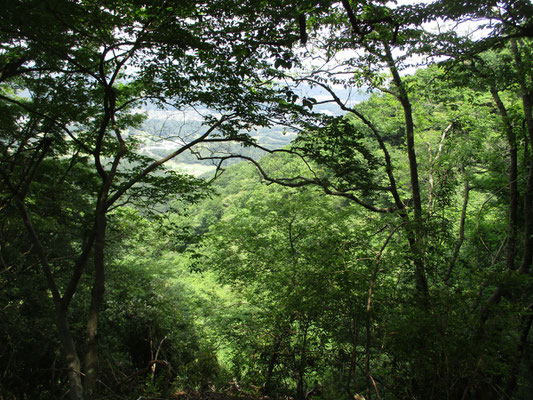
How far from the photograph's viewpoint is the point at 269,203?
9.27m

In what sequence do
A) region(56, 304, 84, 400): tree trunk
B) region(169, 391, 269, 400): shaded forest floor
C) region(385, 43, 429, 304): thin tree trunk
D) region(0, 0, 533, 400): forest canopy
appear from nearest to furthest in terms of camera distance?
1. region(0, 0, 533, 400): forest canopy
2. region(56, 304, 84, 400): tree trunk
3. region(385, 43, 429, 304): thin tree trunk
4. region(169, 391, 269, 400): shaded forest floor

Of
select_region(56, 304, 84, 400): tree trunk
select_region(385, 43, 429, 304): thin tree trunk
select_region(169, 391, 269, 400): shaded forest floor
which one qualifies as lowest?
select_region(169, 391, 269, 400): shaded forest floor

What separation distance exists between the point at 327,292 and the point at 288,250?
3.92 meters

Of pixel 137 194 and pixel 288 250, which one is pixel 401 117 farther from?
pixel 137 194

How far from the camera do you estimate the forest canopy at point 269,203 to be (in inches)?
136

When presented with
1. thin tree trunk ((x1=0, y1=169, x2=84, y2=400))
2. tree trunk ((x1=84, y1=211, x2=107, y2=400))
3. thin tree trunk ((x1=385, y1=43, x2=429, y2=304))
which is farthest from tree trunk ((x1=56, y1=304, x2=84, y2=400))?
thin tree trunk ((x1=385, y1=43, x2=429, y2=304))

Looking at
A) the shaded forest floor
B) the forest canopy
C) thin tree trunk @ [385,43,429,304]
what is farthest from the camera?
the shaded forest floor

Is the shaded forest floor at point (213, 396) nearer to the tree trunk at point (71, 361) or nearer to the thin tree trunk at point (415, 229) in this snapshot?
the tree trunk at point (71, 361)

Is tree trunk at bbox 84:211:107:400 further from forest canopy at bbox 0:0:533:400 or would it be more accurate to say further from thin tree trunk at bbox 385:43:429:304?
thin tree trunk at bbox 385:43:429:304

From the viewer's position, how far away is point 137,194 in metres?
5.77

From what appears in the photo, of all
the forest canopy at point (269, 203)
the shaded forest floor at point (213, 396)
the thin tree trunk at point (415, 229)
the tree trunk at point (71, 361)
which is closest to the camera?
the forest canopy at point (269, 203)

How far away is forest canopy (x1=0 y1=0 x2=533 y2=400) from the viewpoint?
11.3 ft

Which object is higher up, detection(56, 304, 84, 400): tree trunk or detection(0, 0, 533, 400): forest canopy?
detection(0, 0, 533, 400): forest canopy

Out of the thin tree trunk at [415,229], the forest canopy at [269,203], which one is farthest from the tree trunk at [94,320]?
the thin tree trunk at [415,229]
